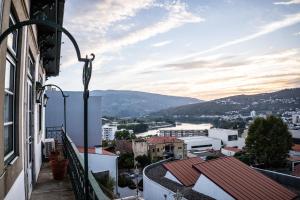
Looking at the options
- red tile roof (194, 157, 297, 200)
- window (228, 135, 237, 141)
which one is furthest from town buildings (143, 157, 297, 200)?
window (228, 135, 237, 141)

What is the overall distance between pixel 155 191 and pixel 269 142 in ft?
73.2

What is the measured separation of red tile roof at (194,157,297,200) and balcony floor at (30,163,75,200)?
1025 centimetres

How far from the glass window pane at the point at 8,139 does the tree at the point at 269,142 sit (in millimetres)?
36306

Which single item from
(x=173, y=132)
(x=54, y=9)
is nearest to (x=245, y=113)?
(x=173, y=132)

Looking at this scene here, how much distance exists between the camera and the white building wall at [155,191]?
17.9 metres

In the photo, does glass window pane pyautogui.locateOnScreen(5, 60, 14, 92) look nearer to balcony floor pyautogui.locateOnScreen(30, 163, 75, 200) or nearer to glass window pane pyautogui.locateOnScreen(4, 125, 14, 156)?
glass window pane pyautogui.locateOnScreen(4, 125, 14, 156)

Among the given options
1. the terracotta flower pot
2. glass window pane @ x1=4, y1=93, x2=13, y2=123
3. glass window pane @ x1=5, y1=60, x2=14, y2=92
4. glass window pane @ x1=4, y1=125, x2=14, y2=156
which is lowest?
the terracotta flower pot

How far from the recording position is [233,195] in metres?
14.5

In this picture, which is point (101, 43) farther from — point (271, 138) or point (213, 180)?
point (271, 138)

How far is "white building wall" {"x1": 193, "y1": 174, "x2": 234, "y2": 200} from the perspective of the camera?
15086 millimetres

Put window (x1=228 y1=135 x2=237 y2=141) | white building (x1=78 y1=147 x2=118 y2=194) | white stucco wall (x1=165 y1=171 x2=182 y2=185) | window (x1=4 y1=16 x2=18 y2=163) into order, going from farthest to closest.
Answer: window (x1=228 y1=135 x2=237 y2=141) < white stucco wall (x1=165 y1=171 x2=182 y2=185) < white building (x1=78 y1=147 x2=118 y2=194) < window (x1=4 y1=16 x2=18 y2=163)

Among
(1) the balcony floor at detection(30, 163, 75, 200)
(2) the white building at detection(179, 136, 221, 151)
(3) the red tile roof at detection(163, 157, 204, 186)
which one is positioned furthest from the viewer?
(2) the white building at detection(179, 136, 221, 151)

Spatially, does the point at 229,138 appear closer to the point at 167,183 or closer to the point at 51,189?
the point at 167,183

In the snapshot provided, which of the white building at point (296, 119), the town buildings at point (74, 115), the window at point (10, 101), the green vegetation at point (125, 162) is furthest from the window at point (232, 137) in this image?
the window at point (10, 101)
